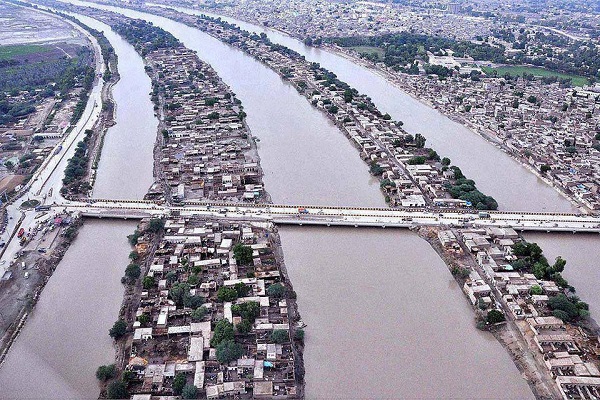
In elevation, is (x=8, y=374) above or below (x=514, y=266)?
below

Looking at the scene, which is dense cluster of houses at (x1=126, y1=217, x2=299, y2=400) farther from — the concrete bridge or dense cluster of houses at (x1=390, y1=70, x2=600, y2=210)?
dense cluster of houses at (x1=390, y1=70, x2=600, y2=210)

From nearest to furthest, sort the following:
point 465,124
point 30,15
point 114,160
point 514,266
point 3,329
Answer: point 3,329 → point 514,266 → point 114,160 → point 465,124 → point 30,15

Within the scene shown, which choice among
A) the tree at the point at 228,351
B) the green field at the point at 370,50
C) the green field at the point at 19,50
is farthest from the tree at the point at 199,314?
the green field at the point at 19,50

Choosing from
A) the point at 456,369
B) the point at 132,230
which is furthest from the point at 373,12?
the point at 456,369

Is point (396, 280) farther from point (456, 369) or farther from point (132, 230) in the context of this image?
point (132, 230)

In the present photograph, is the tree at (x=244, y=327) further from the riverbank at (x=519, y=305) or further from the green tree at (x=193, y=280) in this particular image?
the riverbank at (x=519, y=305)

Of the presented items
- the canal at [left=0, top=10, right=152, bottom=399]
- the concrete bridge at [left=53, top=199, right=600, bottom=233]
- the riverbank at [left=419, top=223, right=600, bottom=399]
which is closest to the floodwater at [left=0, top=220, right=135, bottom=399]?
the canal at [left=0, top=10, right=152, bottom=399]
